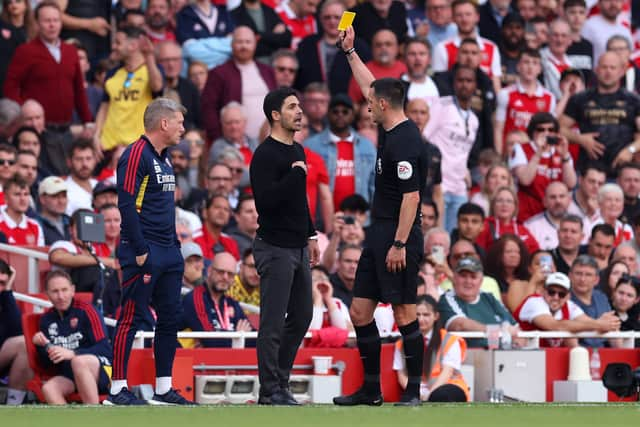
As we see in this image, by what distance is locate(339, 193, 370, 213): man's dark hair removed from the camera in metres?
16.3

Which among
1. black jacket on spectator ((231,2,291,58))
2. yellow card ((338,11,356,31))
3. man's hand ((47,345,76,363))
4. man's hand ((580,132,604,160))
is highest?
black jacket on spectator ((231,2,291,58))

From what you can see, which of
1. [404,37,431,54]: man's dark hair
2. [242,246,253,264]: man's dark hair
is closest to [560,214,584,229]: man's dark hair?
[404,37,431,54]: man's dark hair

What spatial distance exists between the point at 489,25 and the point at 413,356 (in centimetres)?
1077

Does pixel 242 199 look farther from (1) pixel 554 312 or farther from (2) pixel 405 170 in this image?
(2) pixel 405 170

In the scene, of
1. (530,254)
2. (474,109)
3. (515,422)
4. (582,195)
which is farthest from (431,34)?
(515,422)

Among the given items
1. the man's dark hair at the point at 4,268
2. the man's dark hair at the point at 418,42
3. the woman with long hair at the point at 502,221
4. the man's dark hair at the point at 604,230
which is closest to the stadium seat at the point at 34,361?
the man's dark hair at the point at 4,268

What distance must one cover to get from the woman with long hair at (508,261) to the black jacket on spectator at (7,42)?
Result: 5.38 meters

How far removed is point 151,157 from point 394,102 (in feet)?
5.33

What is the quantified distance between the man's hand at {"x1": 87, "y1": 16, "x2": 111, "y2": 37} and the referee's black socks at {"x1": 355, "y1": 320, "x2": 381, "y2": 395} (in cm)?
844

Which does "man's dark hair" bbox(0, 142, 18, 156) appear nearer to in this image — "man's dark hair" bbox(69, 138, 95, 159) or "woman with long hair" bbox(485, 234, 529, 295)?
"man's dark hair" bbox(69, 138, 95, 159)

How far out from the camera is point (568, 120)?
19.1 m

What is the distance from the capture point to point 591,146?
18.8 m

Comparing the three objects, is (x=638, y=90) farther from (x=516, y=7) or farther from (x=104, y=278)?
(x=104, y=278)

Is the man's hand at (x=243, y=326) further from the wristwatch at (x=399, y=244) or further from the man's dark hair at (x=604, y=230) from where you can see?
the man's dark hair at (x=604, y=230)
